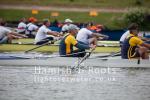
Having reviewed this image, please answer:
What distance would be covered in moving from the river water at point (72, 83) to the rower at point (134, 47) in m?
0.44

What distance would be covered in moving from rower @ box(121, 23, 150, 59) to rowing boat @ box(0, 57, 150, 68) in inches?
17.2

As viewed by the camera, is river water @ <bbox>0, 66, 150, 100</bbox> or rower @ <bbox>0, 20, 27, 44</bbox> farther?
rower @ <bbox>0, 20, 27, 44</bbox>

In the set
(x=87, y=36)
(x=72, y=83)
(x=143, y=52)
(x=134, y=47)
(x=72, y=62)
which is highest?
(x=87, y=36)

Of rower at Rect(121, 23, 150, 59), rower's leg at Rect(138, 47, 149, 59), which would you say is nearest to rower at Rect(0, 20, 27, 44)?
rower at Rect(121, 23, 150, 59)

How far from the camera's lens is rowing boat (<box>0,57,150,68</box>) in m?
18.9

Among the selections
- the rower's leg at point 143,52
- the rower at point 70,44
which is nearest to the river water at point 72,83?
the rower's leg at point 143,52

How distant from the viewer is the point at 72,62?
19.2 meters

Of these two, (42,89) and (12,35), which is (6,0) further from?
(42,89)

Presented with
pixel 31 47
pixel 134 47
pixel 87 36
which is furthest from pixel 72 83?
pixel 31 47

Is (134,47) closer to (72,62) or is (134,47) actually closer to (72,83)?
(72,62)

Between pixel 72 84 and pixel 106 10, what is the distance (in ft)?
92.8

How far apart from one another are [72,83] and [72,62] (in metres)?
1.74

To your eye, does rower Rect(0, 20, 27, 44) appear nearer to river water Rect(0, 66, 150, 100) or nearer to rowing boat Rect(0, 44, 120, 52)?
rowing boat Rect(0, 44, 120, 52)

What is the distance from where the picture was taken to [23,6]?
47375 millimetres
